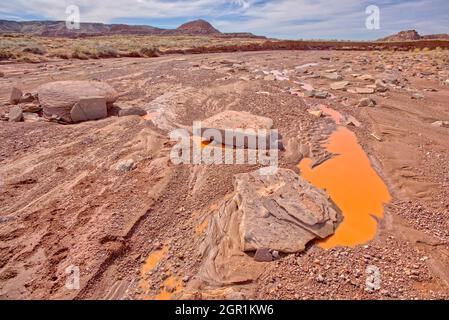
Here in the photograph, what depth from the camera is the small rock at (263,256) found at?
3.06 m

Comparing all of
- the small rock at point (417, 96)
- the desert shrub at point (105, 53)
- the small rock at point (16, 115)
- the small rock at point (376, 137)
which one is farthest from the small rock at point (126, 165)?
the desert shrub at point (105, 53)

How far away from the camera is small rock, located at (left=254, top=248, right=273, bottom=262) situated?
10.0ft

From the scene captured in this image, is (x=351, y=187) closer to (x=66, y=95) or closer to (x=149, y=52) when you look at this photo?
(x=66, y=95)

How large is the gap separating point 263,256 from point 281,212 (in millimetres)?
640

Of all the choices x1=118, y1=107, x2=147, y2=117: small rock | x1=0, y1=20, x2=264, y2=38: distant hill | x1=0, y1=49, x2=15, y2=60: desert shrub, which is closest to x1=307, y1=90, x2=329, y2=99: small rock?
x1=118, y1=107, x2=147, y2=117: small rock

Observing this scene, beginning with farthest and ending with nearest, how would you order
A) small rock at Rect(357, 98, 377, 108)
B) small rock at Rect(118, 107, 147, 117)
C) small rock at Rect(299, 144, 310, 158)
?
small rock at Rect(357, 98, 377, 108)
small rock at Rect(118, 107, 147, 117)
small rock at Rect(299, 144, 310, 158)

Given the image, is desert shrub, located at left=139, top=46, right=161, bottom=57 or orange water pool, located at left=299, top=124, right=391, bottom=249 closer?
orange water pool, located at left=299, top=124, right=391, bottom=249

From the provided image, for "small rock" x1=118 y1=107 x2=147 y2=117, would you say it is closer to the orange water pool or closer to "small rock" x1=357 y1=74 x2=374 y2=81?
the orange water pool

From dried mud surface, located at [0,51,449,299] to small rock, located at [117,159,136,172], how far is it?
0.11m

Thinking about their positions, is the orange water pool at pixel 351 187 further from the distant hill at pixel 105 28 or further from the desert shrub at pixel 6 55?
the distant hill at pixel 105 28

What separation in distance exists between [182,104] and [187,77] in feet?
12.4

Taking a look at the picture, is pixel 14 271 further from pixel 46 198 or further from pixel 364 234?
pixel 364 234

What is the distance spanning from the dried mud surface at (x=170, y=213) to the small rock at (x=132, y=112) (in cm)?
37

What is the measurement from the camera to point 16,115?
21.9 feet
